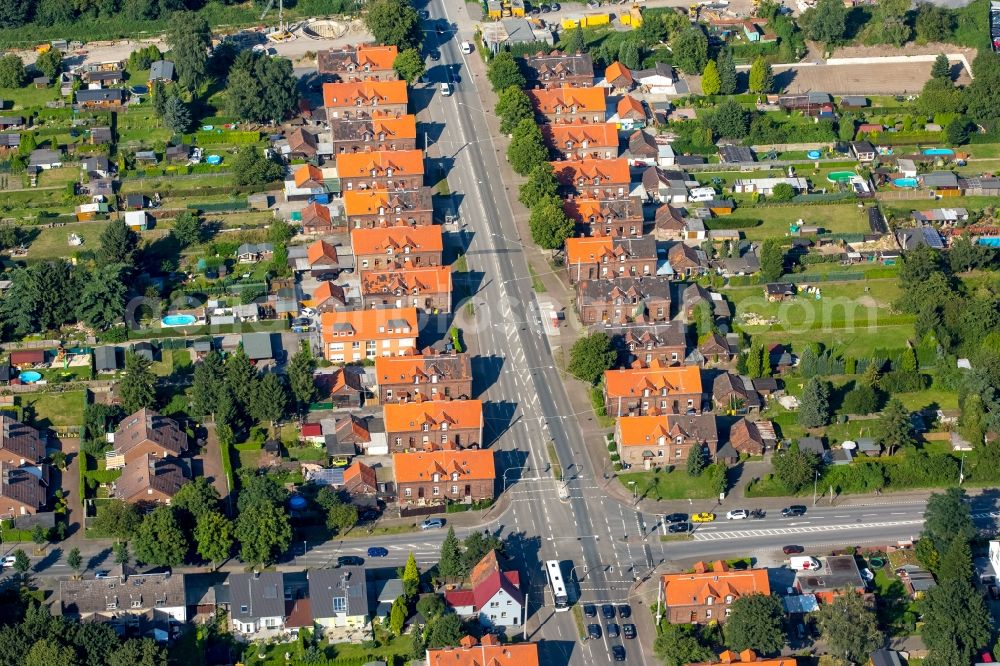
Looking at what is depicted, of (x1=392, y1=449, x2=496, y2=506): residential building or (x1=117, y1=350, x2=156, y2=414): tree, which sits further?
(x1=117, y1=350, x2=156, y2=414): tree

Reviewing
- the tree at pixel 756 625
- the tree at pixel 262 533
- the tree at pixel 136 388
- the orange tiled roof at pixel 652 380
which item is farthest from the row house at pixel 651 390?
the tree at pixel 136 388

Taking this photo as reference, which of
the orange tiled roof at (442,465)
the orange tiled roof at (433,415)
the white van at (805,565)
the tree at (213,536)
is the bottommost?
the white van at (805,565)

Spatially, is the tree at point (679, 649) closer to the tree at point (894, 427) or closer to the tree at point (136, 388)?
the tree at point (894, 427)

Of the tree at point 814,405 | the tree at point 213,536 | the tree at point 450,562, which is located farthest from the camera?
the tree at point 814,405

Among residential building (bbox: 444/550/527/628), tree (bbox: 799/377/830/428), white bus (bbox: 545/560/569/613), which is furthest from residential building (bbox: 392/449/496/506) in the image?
tree (bbox: 799/377/830/428)

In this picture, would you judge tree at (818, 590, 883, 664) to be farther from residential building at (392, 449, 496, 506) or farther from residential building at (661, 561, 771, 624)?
residential building at (392, 449, 496, 506)
